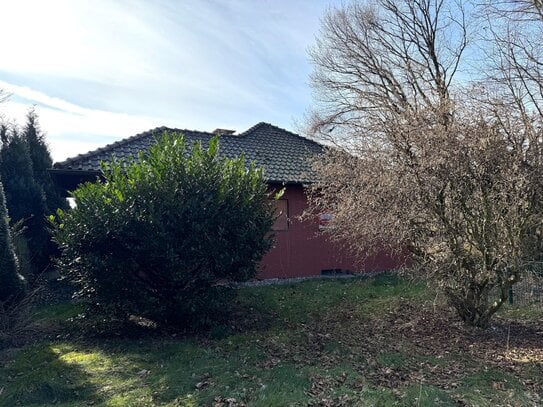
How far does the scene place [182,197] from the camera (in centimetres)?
696

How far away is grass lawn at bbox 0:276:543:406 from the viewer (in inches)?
188

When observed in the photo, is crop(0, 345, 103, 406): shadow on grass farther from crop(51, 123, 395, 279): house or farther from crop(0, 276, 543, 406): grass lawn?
crop(51, 123, 395, 279): house

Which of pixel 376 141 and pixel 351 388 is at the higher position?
pixel 376 141

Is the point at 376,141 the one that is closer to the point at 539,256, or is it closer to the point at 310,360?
the point at 539,256

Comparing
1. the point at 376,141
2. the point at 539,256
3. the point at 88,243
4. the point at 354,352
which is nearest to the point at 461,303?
the point at 539,256

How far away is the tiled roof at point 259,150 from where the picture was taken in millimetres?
11242

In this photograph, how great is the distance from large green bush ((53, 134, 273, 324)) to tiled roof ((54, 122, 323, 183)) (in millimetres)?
3633

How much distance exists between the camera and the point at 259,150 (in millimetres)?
14289

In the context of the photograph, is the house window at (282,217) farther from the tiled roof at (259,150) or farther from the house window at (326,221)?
the house window at (326,221)

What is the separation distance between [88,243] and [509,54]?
29.0 feet

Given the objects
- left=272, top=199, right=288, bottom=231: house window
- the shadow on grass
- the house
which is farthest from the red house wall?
the shadow on grass

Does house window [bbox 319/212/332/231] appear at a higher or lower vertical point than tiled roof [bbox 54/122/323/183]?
lower

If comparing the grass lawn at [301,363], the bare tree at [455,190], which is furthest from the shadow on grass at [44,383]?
the bare tree at [455,190]

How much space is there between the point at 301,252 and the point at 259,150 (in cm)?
390
